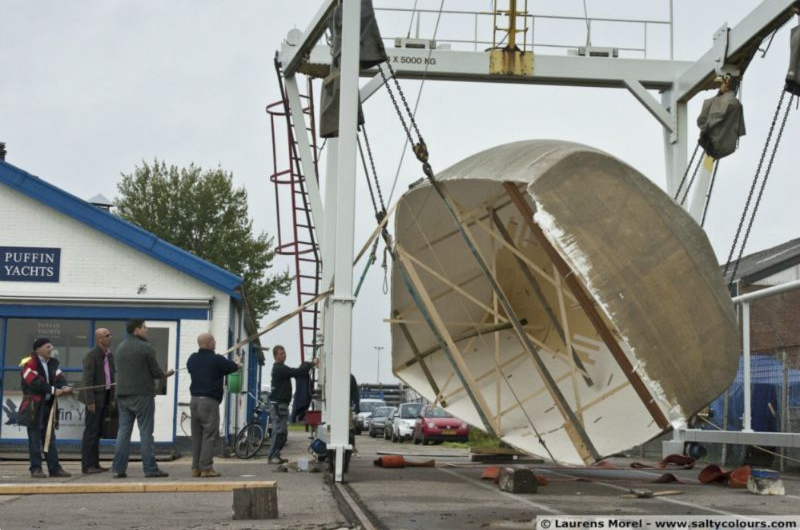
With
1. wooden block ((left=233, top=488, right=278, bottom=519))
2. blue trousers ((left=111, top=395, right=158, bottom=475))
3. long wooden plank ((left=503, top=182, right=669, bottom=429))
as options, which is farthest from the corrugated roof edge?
wooden block ((left=233, top=488, right=278, bottom=519))

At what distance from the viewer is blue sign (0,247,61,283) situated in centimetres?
1967

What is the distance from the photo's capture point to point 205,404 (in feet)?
45.8

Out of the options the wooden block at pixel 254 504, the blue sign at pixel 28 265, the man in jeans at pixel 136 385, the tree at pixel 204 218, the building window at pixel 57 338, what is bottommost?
the wooden block at pixel 254 504

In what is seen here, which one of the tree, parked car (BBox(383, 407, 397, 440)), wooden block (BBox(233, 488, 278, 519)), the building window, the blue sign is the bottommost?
parked car (BBox(383, 407, 397, 440))

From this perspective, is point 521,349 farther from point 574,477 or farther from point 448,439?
point 448,439

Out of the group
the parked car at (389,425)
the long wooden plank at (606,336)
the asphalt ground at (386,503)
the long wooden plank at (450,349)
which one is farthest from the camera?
the parked car at (389,425)

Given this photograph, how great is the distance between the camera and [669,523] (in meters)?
8.56

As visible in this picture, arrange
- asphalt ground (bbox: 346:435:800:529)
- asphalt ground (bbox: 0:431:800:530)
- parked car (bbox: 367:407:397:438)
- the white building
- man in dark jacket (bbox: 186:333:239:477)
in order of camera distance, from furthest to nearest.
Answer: parked car (bbox: 367:407:397:438)
the white building
man in dark jacket (bbox: 186:333:239:477)
asphalt ground (bbox: 346:435:800:529)
asphalt ground (bbox: 0:431:800:530)

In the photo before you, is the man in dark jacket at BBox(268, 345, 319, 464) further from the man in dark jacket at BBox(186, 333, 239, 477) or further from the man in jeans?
the man in jeans

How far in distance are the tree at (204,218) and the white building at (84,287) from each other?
34517mm

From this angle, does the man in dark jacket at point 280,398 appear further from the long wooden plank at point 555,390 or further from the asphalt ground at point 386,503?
the long wooden plank at point 555,390

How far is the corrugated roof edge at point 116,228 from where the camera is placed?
64.5 feet

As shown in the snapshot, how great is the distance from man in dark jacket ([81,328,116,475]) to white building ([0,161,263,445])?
176 inches

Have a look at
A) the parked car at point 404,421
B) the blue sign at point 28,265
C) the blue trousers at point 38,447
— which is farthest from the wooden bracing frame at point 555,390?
the parked car at point 404,421
